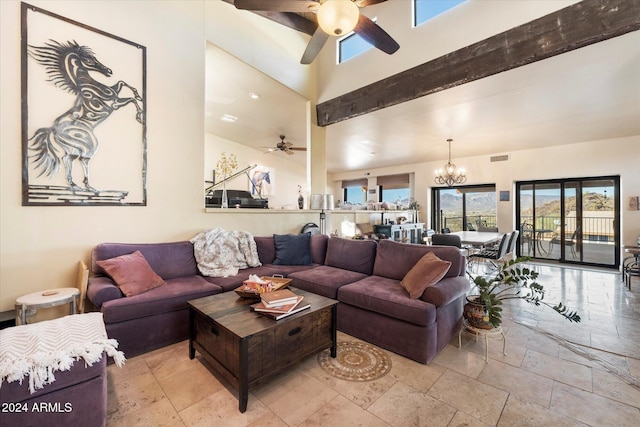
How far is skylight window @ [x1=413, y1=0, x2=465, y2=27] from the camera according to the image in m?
3.32

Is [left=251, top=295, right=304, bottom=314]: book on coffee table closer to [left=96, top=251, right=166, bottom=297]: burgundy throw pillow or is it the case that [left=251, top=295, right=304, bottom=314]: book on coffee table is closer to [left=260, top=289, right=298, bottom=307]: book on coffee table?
Result: [left=260, top=289, right=298, bottom=307]: book on coffee table

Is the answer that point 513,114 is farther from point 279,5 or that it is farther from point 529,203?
point 279,5

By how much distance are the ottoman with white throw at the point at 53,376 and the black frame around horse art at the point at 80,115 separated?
4.86 feet

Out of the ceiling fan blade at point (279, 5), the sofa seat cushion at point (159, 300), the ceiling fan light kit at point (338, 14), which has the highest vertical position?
the ceiling fan blade at point (279, 5)

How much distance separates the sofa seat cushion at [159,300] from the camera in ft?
6.80

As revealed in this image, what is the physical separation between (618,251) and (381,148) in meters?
5.12

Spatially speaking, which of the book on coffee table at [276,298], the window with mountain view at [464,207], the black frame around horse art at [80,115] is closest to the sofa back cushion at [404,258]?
the book on coffee table at [276,298]

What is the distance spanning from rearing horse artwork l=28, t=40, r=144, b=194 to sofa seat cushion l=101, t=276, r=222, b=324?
4.01ft

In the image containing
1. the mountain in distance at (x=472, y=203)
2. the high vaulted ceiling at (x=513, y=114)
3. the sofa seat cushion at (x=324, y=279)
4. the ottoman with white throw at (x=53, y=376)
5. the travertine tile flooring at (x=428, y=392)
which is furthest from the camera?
the mountain in distance at (x=472, y=203)

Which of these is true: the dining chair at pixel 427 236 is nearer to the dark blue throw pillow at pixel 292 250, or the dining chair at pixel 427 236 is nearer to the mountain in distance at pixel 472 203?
the mountain in distance at pixel 472 203

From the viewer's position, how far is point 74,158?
248 cm

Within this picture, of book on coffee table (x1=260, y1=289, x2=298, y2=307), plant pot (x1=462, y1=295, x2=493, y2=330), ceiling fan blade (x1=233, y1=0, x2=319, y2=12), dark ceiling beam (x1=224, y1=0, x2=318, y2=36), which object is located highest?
dark ceiling beam (x1=224, y1=0, x2=318, y2=36)

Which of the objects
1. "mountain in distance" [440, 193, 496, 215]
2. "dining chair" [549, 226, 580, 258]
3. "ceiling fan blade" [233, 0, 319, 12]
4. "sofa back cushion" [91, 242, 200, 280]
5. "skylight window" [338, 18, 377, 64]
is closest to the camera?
"ceiling fan blade" [233, 0, 319, 12]

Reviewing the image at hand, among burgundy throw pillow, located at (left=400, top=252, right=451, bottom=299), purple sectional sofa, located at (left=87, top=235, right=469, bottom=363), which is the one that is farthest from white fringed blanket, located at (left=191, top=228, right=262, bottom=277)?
burgundy throw pillow, located at (left=400, top=252, right=451, bottom=299)
